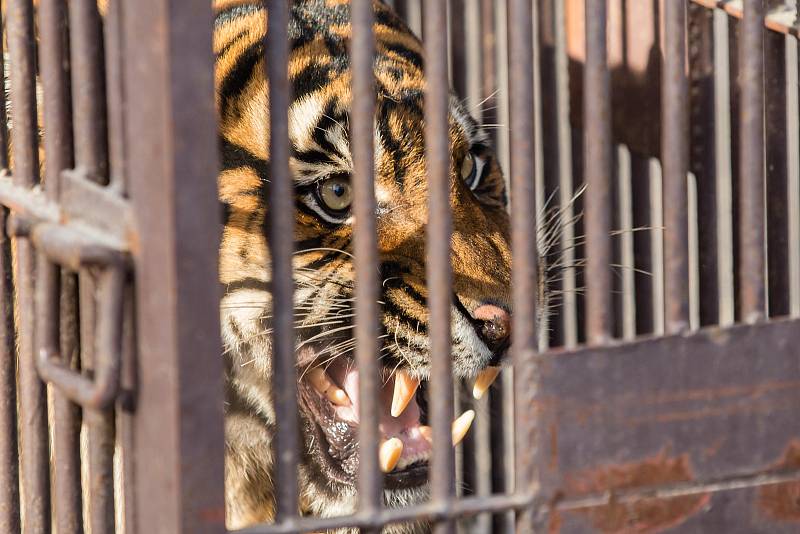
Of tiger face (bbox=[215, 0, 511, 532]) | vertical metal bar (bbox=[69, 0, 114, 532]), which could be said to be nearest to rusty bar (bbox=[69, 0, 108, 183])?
vertical metal bar (bbox=[69, 0, 114, 532])

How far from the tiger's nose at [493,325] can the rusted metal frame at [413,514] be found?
2.15 ft

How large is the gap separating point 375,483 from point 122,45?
397 mm

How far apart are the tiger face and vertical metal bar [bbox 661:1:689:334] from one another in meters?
0.62

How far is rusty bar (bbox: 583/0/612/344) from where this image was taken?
0.93 meters

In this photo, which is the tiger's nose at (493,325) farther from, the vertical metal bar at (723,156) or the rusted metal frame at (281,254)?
the rusted metal frame at (281,254)

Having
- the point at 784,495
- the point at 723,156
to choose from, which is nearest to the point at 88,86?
the point at 784,495

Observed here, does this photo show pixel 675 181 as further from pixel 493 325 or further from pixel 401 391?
pixel 401 391

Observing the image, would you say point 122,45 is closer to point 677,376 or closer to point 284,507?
point 284,507

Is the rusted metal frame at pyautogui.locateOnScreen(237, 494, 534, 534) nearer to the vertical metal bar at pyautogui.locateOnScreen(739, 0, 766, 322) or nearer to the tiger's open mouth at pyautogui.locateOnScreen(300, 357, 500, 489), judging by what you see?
the vertical metal bar at pyautogui.locateOnScreen(739, 0, 766, 322)

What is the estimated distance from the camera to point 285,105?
2.78 feet

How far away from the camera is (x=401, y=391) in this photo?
174 cm

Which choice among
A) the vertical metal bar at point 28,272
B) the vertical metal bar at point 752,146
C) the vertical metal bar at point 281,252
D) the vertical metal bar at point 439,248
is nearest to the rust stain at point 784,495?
the vertical metal bar at point 752,146

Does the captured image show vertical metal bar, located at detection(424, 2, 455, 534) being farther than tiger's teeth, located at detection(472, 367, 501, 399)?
No

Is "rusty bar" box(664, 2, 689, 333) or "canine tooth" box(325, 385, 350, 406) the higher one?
"rusty bar" box(664, 2, 689, 333)
